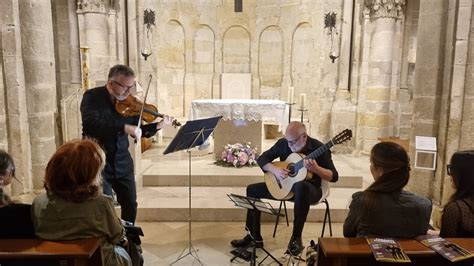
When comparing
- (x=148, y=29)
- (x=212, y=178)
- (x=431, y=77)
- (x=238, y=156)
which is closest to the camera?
(x=431, y=77)

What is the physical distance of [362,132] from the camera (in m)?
7.71

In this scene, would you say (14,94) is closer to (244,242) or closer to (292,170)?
(244,242)

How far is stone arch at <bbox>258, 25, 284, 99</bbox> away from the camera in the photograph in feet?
31.0

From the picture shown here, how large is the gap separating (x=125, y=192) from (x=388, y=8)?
20.0 feet

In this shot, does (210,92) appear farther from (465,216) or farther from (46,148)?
(465,216)

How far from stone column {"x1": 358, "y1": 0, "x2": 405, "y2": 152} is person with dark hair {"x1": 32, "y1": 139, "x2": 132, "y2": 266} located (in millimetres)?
6562

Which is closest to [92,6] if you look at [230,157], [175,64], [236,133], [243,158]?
[175,64]

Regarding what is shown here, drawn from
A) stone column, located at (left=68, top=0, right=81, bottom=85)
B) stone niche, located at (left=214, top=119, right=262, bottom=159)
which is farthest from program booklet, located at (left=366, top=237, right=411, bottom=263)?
stone column, located at (left=68, top=0, right=81, bottom=85)

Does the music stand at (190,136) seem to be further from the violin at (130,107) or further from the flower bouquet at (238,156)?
the flower bouquet at (238,156)

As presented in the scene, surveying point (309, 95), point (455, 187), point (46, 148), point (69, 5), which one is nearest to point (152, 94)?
point (69, 5)

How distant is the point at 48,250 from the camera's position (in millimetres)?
1746

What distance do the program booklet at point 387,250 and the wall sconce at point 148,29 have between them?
6678 millimetres

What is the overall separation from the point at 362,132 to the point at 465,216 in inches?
230

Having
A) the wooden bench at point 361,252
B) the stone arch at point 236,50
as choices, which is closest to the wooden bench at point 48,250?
the wooden bench at point 361,252
